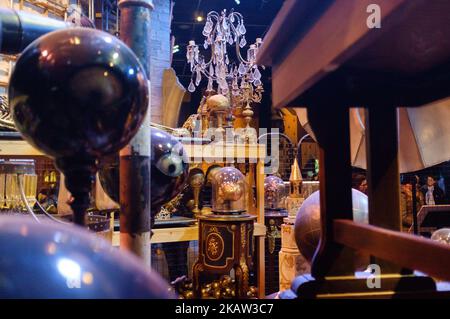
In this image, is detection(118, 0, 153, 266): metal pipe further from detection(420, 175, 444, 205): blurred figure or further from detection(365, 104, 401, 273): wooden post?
detection(420, 175, 444, 205): blurred figure

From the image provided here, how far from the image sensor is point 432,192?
5.92m

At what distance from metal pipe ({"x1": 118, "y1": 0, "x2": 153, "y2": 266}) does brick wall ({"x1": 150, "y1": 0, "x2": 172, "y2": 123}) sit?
179 inches

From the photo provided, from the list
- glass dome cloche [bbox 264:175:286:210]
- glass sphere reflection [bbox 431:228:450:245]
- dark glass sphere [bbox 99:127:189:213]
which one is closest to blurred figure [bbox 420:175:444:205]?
glass dome cloche [bbox 264:175:286:210]

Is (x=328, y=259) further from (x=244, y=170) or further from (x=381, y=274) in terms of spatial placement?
(x=244, y=170)

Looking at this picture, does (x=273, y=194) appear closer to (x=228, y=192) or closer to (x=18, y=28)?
(x=228, y=192)

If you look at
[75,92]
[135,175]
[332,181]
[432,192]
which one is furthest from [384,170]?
[432,192]

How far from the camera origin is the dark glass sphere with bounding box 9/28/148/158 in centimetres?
78

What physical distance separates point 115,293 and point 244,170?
375 centimetres

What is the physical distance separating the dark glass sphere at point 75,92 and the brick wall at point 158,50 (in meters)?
4.86

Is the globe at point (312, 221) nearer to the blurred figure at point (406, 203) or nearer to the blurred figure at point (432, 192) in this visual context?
the blurred figure at point (406, 203)

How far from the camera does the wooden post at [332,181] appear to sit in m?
1.20

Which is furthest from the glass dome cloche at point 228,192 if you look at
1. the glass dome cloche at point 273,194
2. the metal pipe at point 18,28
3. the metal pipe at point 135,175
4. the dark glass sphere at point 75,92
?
the dark glass sphere at point 75,92

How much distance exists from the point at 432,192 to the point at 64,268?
6343 mm

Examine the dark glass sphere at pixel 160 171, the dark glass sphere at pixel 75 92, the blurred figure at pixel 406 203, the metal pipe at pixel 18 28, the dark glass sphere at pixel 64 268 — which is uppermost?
the metal pipe at pixel 18 28
